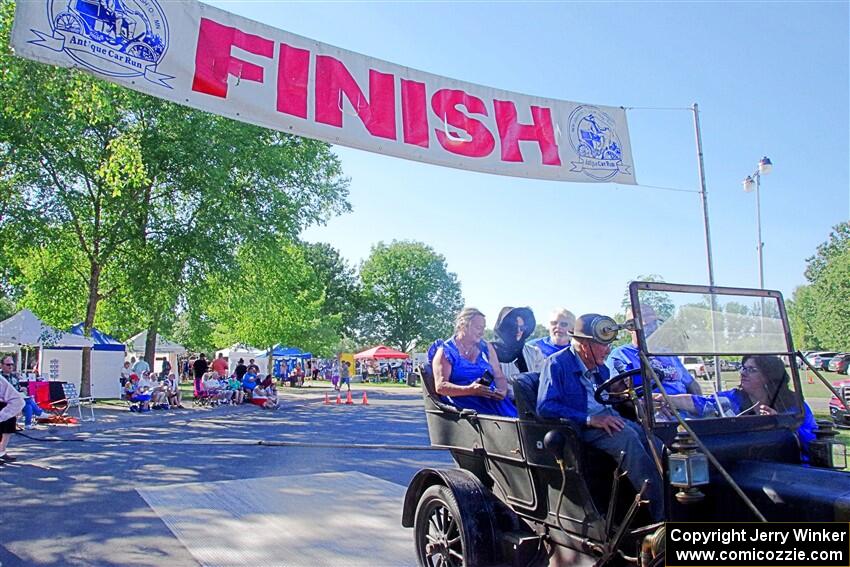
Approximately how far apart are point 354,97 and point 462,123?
1.38m

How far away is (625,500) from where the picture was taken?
3.32 m

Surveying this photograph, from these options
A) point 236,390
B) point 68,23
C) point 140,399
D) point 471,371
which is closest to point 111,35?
point 68,23

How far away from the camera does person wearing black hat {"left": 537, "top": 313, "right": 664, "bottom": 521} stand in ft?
10.6

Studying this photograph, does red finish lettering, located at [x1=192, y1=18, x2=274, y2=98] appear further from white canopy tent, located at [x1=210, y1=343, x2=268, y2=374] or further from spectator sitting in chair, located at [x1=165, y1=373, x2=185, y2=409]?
white canopy tent, located at [x1=210, y1=343, x2=268, y2=374]

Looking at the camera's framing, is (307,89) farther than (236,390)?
No

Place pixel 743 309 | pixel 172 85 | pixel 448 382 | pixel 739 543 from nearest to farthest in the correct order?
pixel 739 543, pixel 743 309, pixel 448 382, pixel 172 85

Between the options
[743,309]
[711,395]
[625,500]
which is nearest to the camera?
[625,500]

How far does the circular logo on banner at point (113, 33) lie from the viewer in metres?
6.12

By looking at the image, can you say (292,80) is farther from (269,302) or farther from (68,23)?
(269,302)

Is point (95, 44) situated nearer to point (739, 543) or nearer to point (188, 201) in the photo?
point (739, 543)

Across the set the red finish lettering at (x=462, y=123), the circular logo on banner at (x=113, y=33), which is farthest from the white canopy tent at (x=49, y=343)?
the red finish lettering at (x=462, y=123)

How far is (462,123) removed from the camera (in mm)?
8102

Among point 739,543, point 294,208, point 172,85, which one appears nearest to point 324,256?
point 294,208

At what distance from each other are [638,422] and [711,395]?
0.50 metres
